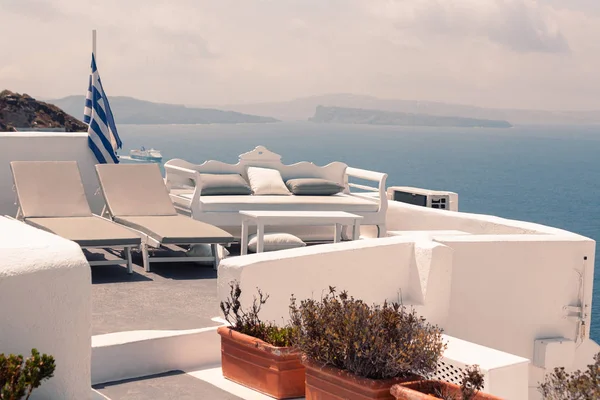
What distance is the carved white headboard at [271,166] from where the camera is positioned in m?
9.79

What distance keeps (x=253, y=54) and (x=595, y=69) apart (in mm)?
51376

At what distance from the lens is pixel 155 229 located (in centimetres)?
763

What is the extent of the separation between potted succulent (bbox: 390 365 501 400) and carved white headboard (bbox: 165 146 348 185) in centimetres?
598

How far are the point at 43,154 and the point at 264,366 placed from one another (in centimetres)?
553

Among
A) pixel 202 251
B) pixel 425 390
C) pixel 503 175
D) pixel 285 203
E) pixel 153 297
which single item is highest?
pixel 285 203

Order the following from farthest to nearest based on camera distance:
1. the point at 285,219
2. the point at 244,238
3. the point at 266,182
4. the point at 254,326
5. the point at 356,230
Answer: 1. the point at 266,182
2. the point at 356,230
3. the point at 244,238
4. the point at 285,219
5. the point at 254,326

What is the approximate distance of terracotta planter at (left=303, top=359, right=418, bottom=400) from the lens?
3.99 m

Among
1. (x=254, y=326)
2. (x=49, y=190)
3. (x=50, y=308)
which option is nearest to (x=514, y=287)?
(x=254, y=326)

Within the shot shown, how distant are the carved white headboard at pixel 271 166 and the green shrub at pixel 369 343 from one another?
5.62m

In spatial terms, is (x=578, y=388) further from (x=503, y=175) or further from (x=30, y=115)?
(x=503, y=175)

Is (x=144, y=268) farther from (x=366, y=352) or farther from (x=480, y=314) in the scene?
(x=366, y=352)

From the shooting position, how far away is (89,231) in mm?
7457

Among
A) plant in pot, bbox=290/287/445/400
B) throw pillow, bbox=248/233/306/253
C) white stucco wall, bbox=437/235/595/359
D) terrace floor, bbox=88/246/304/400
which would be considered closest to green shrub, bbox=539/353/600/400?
plant in pot, bbox=290/287/445/400

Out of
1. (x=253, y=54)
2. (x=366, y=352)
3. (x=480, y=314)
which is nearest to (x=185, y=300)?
(x=480, y=314)
